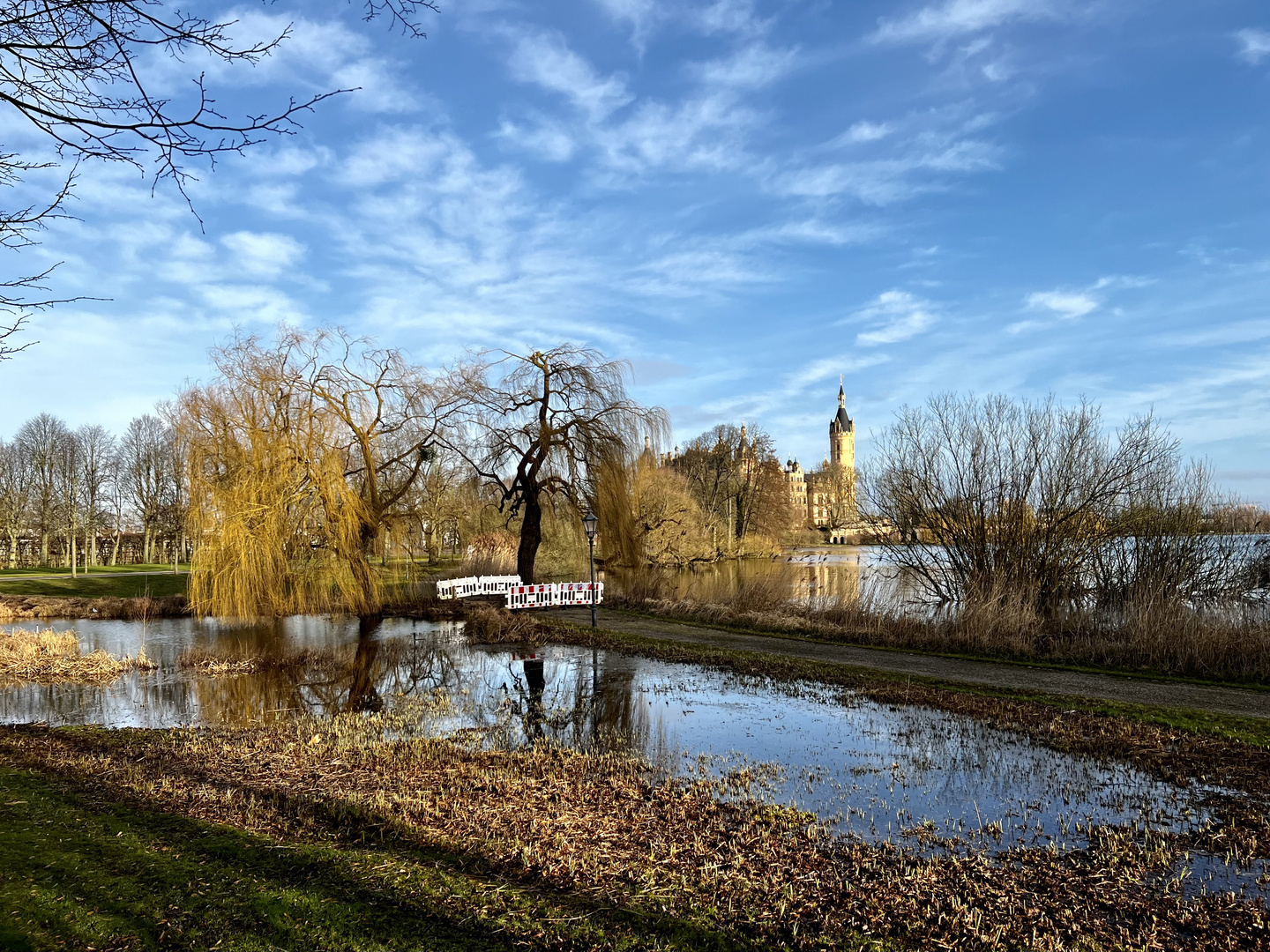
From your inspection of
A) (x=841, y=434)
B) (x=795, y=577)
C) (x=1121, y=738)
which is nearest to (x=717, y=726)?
(x=1121, y=738)

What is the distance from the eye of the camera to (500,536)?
35.8m

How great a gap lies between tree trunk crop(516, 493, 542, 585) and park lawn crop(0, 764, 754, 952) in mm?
17145

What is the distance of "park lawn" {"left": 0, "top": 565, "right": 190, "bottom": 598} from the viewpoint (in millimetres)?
27891

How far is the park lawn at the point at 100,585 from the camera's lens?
2789 cm

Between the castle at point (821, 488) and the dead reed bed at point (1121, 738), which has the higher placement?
the castle at point (821, 488)

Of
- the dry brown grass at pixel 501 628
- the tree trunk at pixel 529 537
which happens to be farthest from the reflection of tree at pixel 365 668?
the tree trunk at pixel 529 537

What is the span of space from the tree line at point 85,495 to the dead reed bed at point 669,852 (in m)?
39.6

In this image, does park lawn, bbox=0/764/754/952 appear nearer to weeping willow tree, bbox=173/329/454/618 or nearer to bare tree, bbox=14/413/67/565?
weeping willow tree, bbox=173/329/454/618

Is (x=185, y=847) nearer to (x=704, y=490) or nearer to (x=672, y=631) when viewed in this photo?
(x=672, y=631)

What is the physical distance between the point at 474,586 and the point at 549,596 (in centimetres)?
328

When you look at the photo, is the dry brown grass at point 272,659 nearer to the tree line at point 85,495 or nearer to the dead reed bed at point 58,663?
the dead reed bed at point 58,663

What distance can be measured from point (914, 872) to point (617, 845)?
1.95 m

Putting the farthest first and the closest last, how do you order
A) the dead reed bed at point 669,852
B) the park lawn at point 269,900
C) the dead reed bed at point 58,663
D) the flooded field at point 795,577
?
the flooded field at point 795,577, the dead reed bed at point 58,663, the dead reed bed at point 669,852, the park lawn at point 269,900

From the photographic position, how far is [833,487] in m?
67.2
